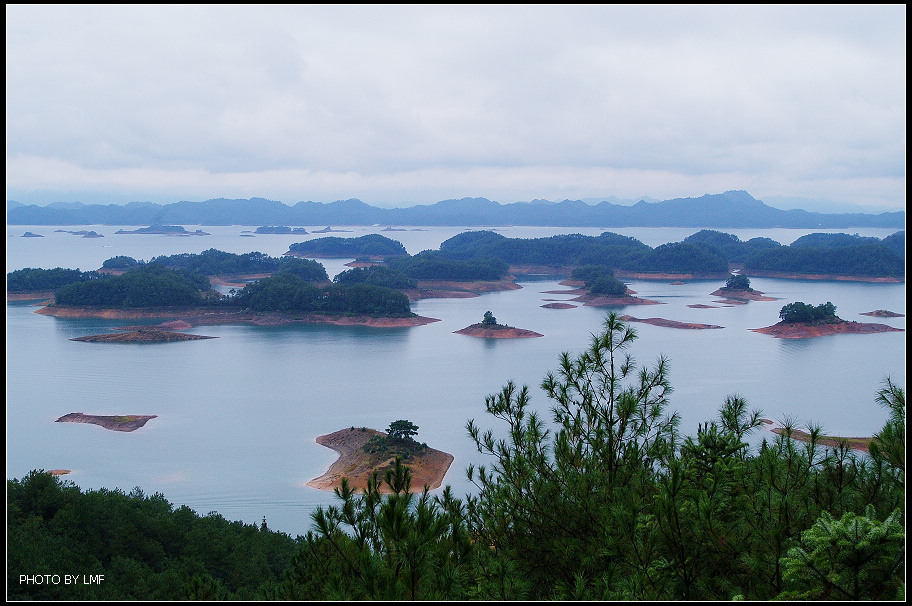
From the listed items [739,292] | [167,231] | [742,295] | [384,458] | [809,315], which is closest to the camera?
[384,458]

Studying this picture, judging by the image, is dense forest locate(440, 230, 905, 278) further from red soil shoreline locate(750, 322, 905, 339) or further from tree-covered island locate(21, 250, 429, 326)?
tree-covered island locate(21, 250, 429, 326)

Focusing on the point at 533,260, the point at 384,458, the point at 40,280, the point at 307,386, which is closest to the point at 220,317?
the point at 40,280

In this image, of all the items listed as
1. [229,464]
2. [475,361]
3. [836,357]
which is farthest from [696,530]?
[836,357]

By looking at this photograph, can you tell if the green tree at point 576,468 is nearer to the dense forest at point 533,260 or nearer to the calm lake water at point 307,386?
the calm lake water at point 307,386

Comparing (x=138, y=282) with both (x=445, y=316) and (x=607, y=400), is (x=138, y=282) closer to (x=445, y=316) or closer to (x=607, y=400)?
(x=445, y=316)

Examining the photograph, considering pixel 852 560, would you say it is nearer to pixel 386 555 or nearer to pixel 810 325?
pixel 386 555

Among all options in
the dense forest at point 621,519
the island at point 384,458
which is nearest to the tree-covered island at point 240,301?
the island at point 384,458
